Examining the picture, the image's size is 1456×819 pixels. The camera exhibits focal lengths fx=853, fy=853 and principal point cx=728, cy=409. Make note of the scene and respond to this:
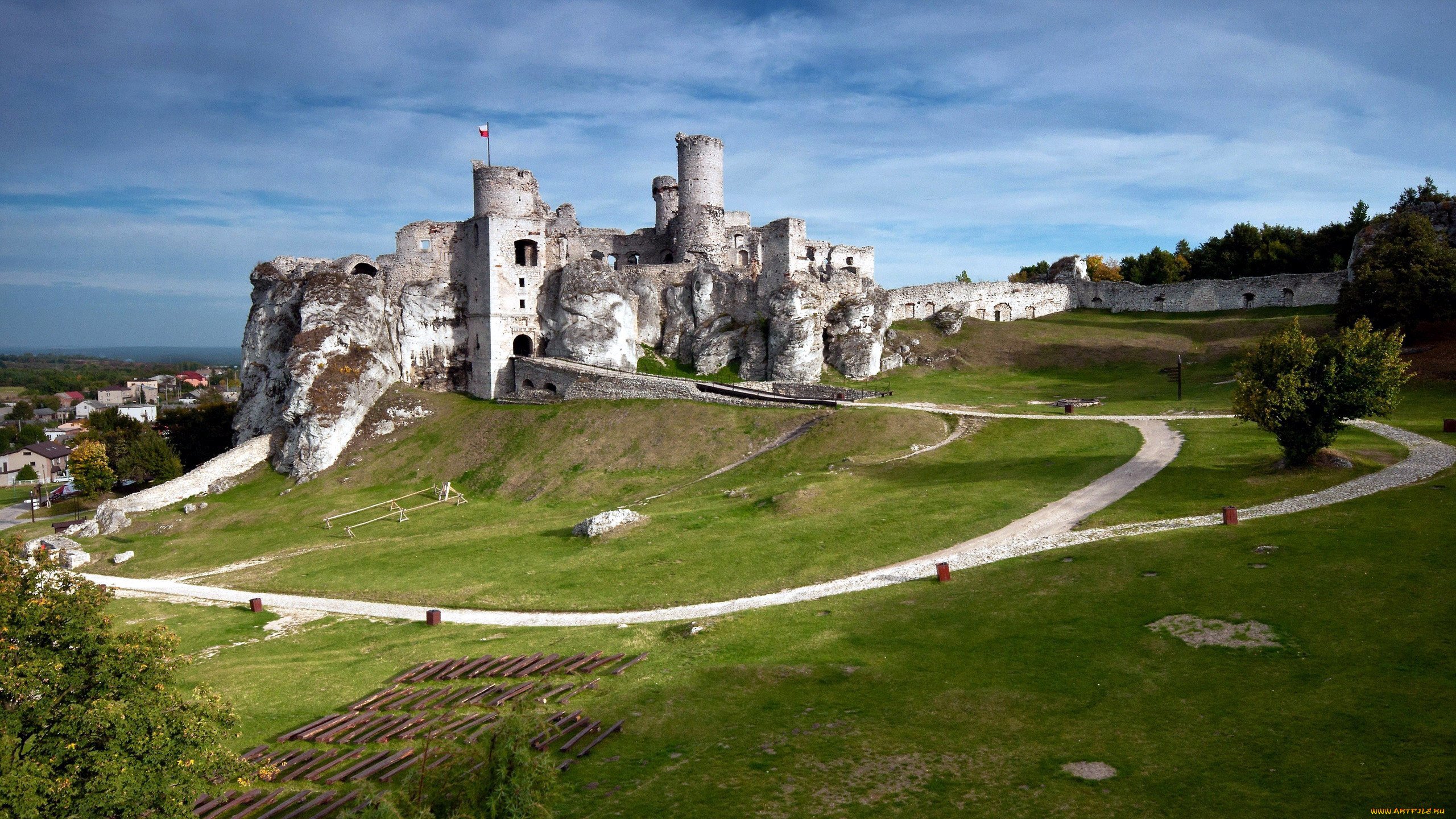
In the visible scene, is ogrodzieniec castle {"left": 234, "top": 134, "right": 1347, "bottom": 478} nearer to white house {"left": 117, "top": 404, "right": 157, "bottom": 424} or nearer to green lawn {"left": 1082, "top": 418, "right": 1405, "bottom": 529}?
green lawn {"left": 1082, "top": 418, "right": 1405, "bottom": 529}

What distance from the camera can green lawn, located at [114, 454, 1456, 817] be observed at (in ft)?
47.9

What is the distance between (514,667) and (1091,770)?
14.4 metres

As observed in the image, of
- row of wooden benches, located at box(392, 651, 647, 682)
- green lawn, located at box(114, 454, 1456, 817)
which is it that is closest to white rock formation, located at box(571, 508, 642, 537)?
green lawn, located at box(114, 454, 1456, 817)

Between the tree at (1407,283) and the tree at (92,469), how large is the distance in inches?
3431

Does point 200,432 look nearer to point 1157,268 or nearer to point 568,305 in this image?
point 568,305

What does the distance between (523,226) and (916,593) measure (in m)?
50.9

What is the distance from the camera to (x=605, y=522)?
37.1 metres

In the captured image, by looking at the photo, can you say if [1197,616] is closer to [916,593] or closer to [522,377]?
[916,593]

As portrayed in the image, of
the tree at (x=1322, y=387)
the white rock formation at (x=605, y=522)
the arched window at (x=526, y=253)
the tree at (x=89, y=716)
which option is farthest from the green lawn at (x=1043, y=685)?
the arched window at (x=526, y=253)

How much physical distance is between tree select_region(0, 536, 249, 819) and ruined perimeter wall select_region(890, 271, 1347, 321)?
193 ft

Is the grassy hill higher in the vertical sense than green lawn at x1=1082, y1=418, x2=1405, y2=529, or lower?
lower

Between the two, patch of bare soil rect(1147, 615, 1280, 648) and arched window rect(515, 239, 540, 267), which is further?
arched window rect(515, 239, 540, 267)

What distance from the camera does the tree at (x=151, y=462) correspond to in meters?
64.2

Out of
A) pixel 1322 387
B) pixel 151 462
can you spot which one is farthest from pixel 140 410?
pixel 1322 387
